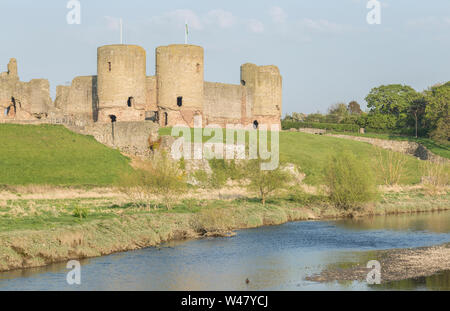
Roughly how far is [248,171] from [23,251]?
16.3 metres

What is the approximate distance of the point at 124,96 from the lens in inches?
1843

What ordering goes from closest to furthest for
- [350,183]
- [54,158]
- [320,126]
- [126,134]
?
[350,183] → [54,158] → [126,134] → [320,126]

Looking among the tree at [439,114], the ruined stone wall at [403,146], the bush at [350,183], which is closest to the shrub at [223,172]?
the bush at [350,183]

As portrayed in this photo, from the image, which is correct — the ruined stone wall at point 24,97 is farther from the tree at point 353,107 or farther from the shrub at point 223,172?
the tree at point 353,107

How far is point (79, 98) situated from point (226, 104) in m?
11.9

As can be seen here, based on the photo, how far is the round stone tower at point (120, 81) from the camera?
4625 centimetres

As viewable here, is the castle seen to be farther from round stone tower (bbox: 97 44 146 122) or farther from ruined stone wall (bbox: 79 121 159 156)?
ruined stone wall (bbox: 79 121 159 156)

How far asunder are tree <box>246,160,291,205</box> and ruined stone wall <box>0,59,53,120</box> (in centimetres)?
2298

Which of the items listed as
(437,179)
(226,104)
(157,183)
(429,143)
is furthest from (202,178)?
(429,143)

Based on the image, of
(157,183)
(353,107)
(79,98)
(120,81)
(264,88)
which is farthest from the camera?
(353,107)

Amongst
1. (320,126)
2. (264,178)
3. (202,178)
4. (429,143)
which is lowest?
(202,178)

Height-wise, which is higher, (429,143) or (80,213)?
(429,143)

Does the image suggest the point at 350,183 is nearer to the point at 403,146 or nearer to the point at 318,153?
the point at 318,153
